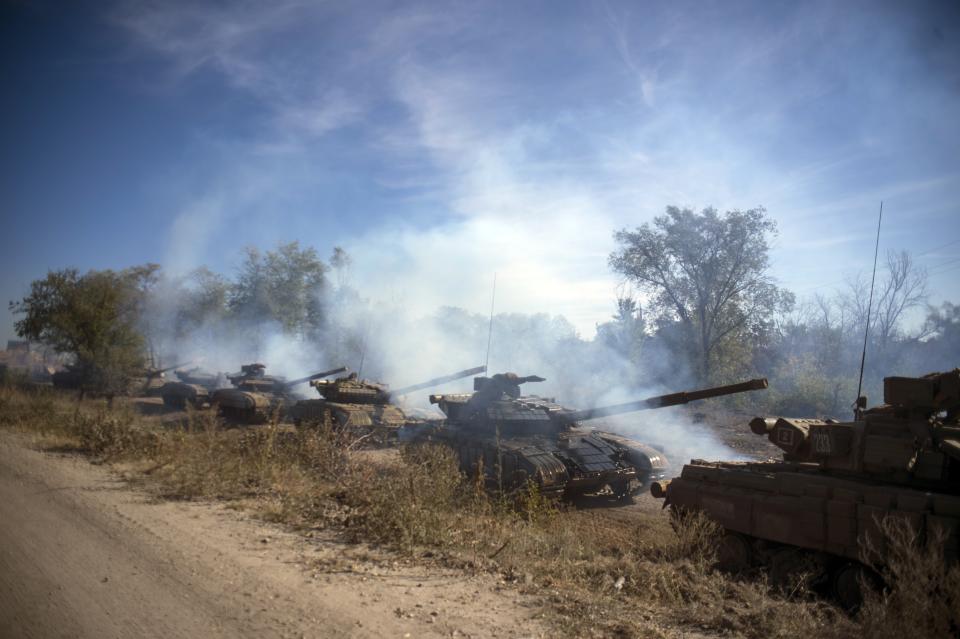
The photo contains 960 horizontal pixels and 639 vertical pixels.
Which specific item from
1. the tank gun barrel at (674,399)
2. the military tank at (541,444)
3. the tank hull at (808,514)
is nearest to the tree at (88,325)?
the military tank at (541,444)

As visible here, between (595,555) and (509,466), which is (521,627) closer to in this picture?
(595,555)

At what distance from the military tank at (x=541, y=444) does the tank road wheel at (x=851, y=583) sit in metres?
3.31

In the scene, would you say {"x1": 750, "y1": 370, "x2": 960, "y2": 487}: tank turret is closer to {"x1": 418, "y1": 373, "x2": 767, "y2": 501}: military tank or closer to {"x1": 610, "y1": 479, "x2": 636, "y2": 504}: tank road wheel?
{"x1": 418, "y1": 373, "x2": 767, "y2": 501}: military tank

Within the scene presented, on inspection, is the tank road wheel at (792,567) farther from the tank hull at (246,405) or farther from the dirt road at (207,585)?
the tank hull at (246,405)

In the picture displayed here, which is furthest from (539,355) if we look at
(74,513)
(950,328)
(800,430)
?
(74,513)

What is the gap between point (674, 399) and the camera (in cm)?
1029

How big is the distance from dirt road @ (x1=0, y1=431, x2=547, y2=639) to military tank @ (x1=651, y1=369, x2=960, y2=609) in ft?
12.6

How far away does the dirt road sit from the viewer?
4105 millimetres

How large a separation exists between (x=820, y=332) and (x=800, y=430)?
969 inches

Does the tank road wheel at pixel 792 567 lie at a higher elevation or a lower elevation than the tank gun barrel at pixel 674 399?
lower

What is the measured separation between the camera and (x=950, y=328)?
25.7 meters

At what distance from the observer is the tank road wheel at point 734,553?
758 cm

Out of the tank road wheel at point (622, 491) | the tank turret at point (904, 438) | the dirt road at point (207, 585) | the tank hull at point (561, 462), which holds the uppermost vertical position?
the tank turret at point (904, 438)

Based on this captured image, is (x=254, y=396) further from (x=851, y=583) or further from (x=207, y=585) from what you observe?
(x=851, y=583)
